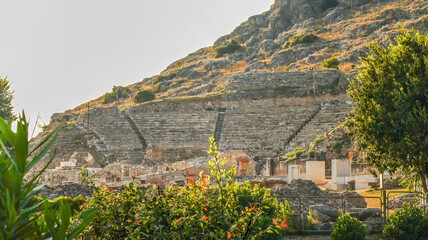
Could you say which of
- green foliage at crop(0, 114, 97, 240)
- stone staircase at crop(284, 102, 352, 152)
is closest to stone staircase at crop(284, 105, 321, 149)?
stone staircase at crop(284, 102, 352, 152)

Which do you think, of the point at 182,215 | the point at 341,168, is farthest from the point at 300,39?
the point at 182,215

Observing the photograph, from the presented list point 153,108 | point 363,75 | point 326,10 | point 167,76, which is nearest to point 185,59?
point 167,76

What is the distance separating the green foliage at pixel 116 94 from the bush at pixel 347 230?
5993 centimetres

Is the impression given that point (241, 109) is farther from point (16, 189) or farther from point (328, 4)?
point (328, 4)

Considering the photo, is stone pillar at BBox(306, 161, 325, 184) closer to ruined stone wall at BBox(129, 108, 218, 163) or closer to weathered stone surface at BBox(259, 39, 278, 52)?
ruined stone wall at BBox(129, 108, 218, 163)

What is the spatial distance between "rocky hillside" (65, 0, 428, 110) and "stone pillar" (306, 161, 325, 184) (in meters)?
30.2

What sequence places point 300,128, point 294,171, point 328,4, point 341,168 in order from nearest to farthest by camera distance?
point 341,168 → point 294,171 → point 300,128 → point 328,4

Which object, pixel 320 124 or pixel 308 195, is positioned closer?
pixel 308 195

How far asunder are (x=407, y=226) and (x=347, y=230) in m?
1.17

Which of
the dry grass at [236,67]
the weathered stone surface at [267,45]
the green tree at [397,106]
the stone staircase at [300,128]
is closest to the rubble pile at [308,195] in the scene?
the green tree at [397,106]

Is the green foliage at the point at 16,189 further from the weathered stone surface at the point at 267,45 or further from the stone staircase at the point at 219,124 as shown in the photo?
the weathered stone surface at the point at 267,45

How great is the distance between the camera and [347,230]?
10.8 m

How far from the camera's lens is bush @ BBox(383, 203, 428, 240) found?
10742 mm

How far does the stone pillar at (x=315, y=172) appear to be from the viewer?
2762 centimetres
